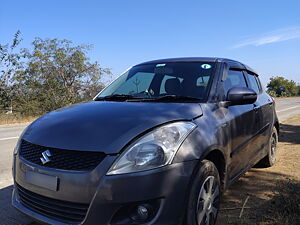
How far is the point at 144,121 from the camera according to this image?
2301 mm

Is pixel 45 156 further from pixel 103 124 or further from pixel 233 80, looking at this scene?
pixel 233 80

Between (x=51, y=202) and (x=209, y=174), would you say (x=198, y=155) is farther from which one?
(x=51, y=202)

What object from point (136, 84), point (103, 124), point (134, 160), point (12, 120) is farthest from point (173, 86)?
point (12, 120)

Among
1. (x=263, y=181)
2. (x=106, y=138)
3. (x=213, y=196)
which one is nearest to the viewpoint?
(x=106, y=138)

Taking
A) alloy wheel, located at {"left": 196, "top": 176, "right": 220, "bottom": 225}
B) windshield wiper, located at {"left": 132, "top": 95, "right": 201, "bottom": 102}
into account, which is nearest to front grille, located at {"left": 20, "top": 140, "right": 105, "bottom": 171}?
alloy wheel, located at {"left": 196, "top": 176, "right": 220, "bottom": 225}

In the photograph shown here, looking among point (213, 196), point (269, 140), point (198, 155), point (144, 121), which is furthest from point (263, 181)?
point (144, 121)

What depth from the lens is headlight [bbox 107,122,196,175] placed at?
80.4 inches

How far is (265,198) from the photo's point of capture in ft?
11.7

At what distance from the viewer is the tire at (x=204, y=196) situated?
2.22 m

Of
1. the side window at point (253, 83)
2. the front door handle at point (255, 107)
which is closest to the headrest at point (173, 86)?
the front door handle at point (255, 107)

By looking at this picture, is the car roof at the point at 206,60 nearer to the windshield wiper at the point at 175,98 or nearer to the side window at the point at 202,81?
the side window at the point at 202,81

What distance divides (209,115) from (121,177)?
1119 mm

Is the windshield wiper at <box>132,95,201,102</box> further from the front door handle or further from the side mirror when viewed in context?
the front door handle

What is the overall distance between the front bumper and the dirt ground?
43.5 inches
